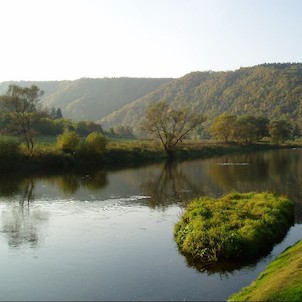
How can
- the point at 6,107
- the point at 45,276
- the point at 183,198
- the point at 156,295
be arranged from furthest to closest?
1. the point at 6,107
2. the point at 183,198
3. the point at 45,276
4. the point at 156,295

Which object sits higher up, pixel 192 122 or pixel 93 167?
pixel 192 122

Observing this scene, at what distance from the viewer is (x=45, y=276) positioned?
21.1m

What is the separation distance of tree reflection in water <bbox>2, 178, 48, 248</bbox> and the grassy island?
31.9 feet

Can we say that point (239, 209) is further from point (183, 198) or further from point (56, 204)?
point (56, 204)

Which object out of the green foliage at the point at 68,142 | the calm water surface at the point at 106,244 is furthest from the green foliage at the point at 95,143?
the calm water surface at the point at 106,244

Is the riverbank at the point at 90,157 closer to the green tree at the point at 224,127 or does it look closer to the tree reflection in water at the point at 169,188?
the tree reflection in water at the point at 169,188

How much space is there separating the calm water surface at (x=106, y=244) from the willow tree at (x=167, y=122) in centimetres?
4634

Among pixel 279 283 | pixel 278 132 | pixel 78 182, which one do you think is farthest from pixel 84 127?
pixel 279 283

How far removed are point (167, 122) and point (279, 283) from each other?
277 feet

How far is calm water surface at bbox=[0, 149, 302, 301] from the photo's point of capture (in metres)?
19.5

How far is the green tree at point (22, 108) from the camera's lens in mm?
71875

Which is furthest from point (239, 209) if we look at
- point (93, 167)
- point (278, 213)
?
point (93, 167)

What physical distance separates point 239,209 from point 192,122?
73.3 meters

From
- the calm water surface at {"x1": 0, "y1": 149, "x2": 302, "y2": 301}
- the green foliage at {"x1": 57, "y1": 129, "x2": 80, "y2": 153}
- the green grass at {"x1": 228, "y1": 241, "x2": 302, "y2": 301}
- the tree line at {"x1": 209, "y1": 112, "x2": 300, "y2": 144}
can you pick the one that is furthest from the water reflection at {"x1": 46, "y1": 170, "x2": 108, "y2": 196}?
the tree line at {"x1": 209, "y1": 112, "x2": 300, "y2": 144}
